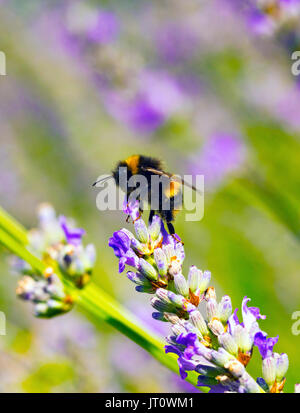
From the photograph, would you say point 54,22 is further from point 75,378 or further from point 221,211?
point 75,378

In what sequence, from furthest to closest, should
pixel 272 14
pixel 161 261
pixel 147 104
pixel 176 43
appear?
1. pixel 176 43
2. pixel 147 104
3. pixel 272 14
4. pixel 161 261

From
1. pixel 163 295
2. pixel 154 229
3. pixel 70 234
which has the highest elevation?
pixel 70 234

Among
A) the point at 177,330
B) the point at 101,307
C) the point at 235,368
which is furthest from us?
the point at 101,307

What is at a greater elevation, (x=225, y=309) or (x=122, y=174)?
(x=122, y=174)

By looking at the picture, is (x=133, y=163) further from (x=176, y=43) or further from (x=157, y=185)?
(x=176, y=43)

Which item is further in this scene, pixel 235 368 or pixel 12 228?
pixel 12 228

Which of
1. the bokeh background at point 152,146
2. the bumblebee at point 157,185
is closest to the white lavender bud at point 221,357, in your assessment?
the bumblebee at point 157,185

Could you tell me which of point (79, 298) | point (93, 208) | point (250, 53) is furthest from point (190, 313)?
point (93, 208)

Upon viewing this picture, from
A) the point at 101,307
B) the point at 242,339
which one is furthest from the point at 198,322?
the point at 101,307
